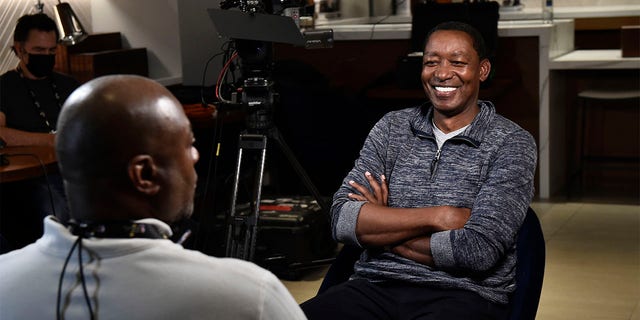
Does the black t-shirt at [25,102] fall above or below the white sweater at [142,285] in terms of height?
below

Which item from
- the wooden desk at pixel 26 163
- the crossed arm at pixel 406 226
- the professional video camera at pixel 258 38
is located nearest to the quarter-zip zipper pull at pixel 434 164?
the crossed arm at pixel 406 226

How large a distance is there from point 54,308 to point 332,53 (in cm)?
522

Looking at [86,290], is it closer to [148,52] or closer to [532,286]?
[532,286]

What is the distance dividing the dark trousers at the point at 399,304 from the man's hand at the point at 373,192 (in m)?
0.25

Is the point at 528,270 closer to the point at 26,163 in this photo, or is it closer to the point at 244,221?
the point at 244,221

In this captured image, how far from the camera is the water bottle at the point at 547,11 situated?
6039mm

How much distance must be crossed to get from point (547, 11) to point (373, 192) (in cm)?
394

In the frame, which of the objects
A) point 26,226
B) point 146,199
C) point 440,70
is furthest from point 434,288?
point 26,226

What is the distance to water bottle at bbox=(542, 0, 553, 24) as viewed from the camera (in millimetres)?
6039

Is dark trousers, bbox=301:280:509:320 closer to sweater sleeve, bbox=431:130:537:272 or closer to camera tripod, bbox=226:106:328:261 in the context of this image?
sweater sleeve, bbox=431:130:537:272

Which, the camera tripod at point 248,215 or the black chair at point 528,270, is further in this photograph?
the camera tripod at point 248,215

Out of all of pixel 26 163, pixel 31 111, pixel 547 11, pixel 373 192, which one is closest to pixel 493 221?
pixel 373 192

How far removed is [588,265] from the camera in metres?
4.30

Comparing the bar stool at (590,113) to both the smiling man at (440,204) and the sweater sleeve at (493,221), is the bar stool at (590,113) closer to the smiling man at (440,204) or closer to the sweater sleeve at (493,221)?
the smiling man at (440,204)
